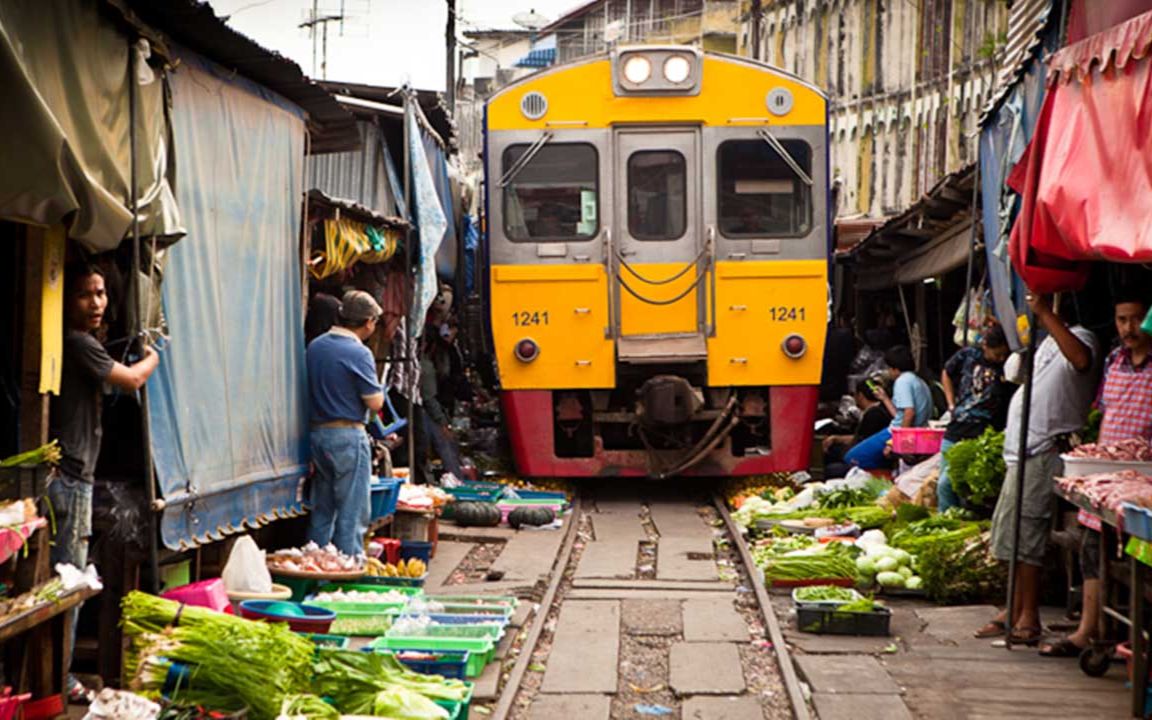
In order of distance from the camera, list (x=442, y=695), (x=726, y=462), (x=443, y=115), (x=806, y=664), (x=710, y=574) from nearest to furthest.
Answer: (x=442, y=695), (x=806, y=664), (x=710, y=574), (x=726, y=462), (x=443, y=115)

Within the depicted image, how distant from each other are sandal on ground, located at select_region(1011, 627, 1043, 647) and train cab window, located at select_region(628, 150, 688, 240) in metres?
5.96

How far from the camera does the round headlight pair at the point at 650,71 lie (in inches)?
504

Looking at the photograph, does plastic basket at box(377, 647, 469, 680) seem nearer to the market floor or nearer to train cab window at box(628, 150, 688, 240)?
the market floor

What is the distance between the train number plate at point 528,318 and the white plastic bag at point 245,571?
5.75m

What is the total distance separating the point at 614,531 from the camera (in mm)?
11969

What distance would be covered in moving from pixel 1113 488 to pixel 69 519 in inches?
167

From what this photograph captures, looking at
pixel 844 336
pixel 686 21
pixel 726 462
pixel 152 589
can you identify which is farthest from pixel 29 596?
pixel 686 21

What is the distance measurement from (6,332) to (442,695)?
7.47 feet

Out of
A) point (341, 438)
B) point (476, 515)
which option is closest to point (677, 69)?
point (476, 515)

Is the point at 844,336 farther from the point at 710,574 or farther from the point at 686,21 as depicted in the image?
the point at 686,21

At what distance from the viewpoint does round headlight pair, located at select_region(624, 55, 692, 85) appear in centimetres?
1280

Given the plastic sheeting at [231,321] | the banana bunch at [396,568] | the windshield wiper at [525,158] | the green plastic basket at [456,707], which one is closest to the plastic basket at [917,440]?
the windshield wiper at [525,158]

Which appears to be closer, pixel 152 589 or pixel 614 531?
pixel 152 589

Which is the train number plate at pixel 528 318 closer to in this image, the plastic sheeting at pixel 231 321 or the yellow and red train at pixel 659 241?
the yellow and red train at pixel 659 241
